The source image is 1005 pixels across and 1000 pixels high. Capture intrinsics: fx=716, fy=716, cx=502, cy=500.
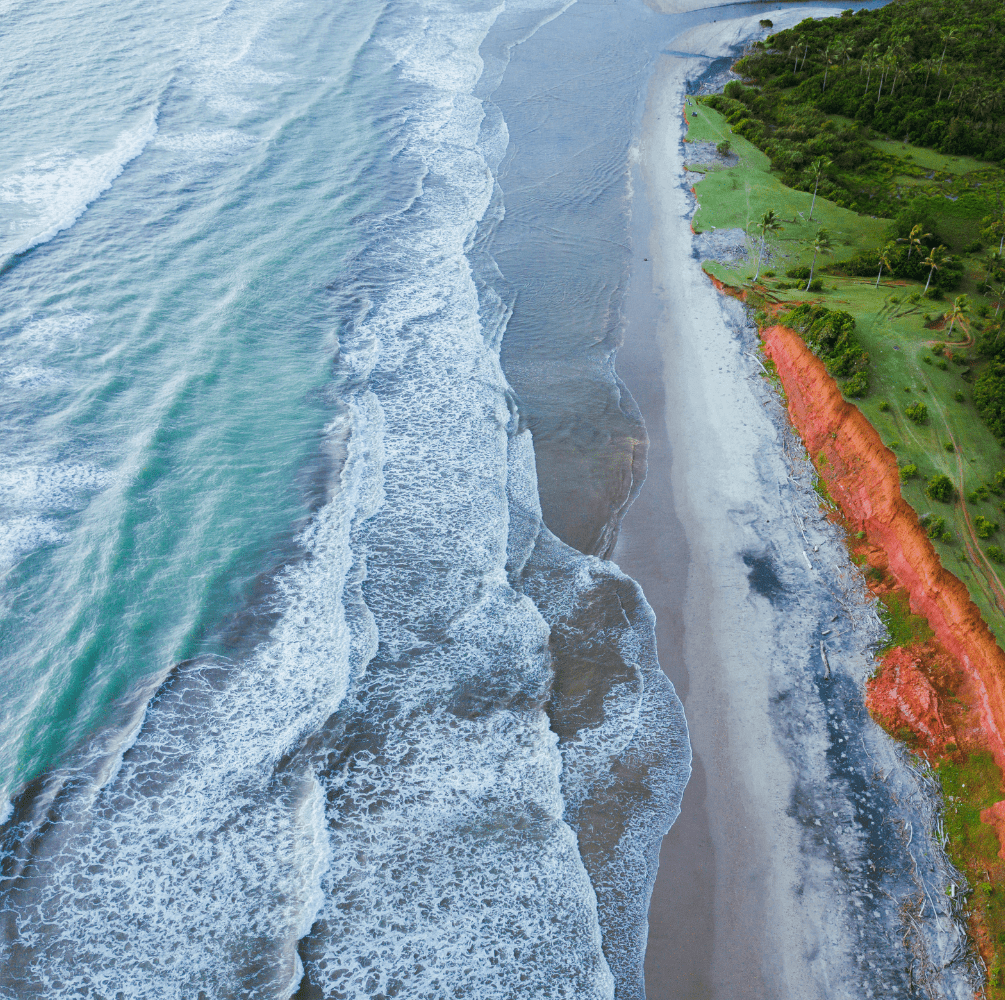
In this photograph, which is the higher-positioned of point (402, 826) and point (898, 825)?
point (402, 826)

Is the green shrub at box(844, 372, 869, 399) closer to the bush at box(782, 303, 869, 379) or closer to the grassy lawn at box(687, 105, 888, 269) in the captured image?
the bush at box(782, 303, 869, 379)

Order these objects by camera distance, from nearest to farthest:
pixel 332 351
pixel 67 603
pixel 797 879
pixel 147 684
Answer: pixel 797 879, pixel 147 684, pixel 67 603, pixel 332 351

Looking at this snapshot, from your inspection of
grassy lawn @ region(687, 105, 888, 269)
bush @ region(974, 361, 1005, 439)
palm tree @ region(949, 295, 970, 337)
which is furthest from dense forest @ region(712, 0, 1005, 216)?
bush @ region(974, 361, 1005, 439)

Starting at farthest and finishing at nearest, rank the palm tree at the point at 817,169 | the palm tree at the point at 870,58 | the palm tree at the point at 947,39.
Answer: the palm tree at the point at 947,39 → the palm tree at the point at 870,58 → the palm tree at the point at 817,169

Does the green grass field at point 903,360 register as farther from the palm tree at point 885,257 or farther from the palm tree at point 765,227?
the palm tree at point 885,257

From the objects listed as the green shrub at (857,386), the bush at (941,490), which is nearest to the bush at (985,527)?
the bush at (941,490)

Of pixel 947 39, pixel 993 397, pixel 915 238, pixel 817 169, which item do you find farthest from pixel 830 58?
pixel 993 397

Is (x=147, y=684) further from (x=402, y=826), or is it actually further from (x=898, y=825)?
(x=898, y=825)

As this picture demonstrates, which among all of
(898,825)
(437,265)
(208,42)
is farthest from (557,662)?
(208,42)
